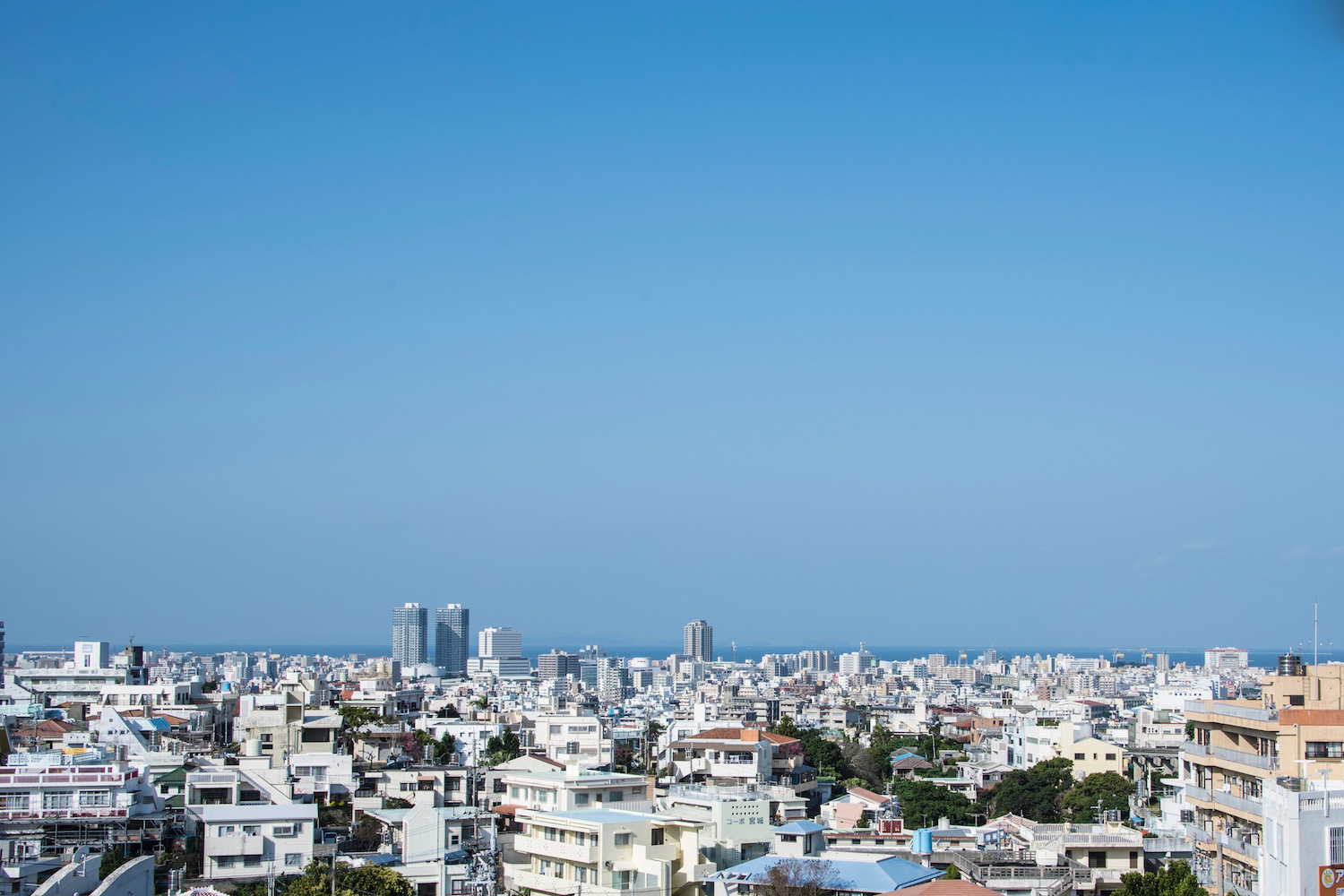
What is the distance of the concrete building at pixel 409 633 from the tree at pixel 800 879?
14276 centimetres

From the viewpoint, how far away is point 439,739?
133 ft

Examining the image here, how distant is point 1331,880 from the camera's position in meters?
14.3

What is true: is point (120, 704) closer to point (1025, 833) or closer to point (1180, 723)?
point (1025, 833)

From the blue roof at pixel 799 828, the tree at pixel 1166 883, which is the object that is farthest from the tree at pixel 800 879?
the tree at pixel 1166 883

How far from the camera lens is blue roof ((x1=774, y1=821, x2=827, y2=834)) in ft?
69.6

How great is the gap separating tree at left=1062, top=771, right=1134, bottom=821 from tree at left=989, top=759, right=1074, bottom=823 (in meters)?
0.40

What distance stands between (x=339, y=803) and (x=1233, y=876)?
668 inches

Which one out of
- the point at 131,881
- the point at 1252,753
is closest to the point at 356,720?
the point at 131,881

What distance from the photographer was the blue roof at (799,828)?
2120 cm

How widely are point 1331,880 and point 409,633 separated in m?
150

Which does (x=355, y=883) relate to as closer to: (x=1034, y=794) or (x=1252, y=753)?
(x=1252, y=753)

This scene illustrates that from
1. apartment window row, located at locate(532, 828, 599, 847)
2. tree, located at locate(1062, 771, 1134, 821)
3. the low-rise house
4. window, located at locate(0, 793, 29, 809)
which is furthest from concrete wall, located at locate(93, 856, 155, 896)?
tree, located at locate(1062, 771, 1134, 821)

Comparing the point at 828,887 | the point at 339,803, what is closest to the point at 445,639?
the point at 339,803

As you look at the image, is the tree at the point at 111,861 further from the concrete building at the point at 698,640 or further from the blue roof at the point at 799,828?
the concrete building at the point at 698,640
